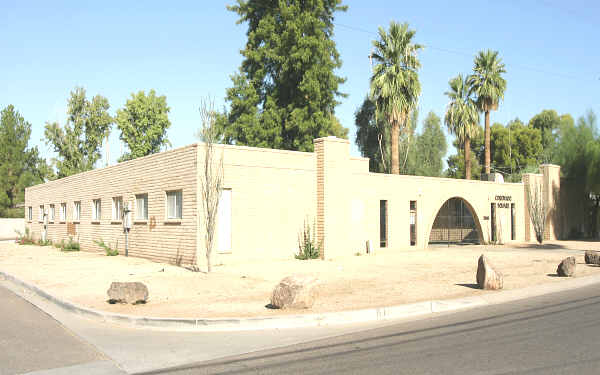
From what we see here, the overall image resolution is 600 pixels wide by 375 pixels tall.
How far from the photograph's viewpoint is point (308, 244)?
862 inches

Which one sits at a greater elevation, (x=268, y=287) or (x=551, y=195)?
(x=551, y=195)

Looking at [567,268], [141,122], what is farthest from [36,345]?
[141,122]

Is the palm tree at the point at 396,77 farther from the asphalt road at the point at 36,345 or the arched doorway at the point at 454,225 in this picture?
the asphalt road at the point at 36,345

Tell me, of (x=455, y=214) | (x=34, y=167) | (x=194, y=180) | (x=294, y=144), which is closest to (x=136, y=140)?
(x=34, y=167)

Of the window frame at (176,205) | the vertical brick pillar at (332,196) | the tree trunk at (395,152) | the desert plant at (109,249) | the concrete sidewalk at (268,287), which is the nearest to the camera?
the concrete sidewalk at (268,287)

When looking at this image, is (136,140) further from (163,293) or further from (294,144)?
(163,293)

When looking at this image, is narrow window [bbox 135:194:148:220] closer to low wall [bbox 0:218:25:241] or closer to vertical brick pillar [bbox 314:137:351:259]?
vertical brick pillar [bbox 314:137:351:259]

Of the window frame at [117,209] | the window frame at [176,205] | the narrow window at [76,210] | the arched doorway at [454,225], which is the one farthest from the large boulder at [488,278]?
the narrow window at [76,210]

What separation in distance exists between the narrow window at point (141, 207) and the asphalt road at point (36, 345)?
1240 cm

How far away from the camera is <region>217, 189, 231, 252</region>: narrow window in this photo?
63.7 feet

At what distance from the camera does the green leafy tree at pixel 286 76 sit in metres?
35.6

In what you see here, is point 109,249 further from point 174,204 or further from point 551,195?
point 551,195

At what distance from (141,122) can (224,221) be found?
129 feet

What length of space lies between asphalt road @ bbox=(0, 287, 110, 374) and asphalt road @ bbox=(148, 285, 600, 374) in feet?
5.10
